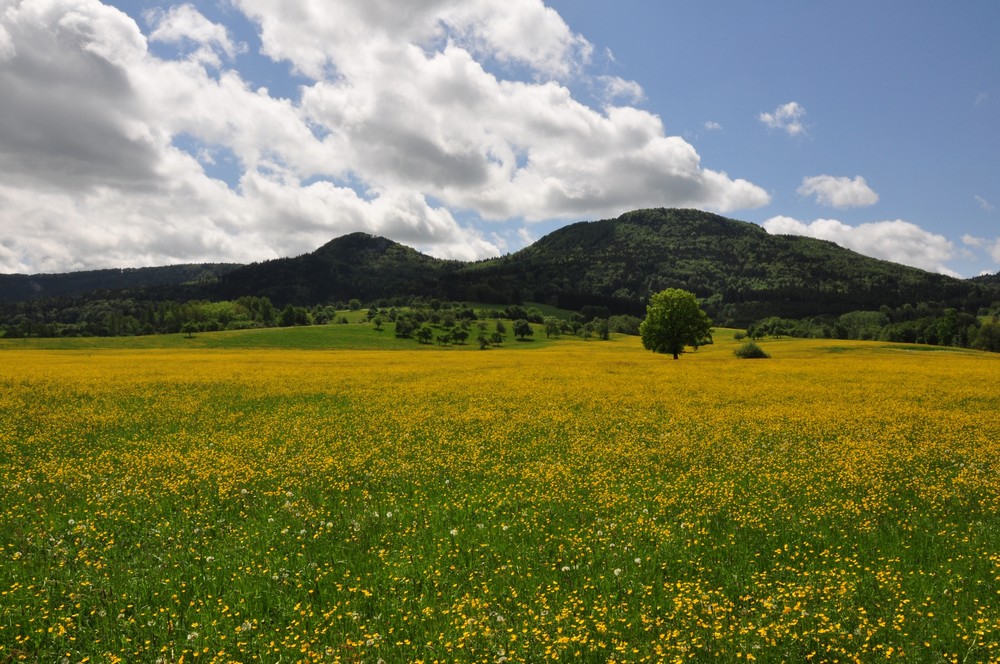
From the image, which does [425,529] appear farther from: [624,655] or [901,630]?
[901,630]

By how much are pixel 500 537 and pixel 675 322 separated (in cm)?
6265

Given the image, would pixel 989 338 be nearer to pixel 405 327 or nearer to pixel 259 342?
pixel 405 327

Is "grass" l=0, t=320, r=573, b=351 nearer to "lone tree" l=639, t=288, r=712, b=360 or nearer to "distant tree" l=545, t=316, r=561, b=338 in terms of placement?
"distant tree" l=545, t=316, r=561, b=338

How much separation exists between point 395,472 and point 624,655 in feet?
28.9

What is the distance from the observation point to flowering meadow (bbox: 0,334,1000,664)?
679cm

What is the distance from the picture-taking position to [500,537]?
10.0m

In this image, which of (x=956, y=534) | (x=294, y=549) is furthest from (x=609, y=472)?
(x=294, y=549)

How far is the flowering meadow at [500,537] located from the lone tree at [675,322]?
152 ft

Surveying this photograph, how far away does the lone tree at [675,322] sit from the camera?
67.5 m

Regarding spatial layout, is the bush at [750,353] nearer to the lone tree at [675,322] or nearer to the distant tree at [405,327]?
the lone tree at [675,322]

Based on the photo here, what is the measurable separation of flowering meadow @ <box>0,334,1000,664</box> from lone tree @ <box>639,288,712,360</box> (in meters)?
46.2

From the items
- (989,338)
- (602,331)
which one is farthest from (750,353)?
(602,331)

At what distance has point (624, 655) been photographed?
21.0ft

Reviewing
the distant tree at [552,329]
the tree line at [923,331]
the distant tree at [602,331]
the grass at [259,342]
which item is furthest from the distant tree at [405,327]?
the tree line at [923,331]
